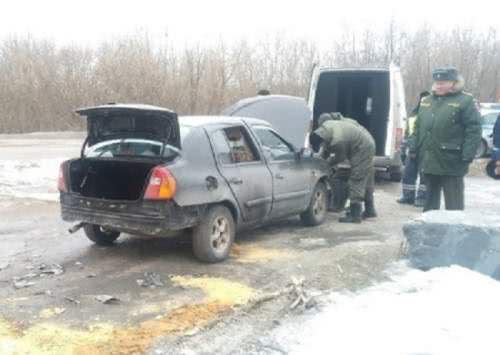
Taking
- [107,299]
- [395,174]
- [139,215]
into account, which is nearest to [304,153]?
[139,215]

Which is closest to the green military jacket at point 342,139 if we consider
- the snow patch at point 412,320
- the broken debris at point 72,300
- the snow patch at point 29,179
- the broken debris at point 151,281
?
the snow patch at point 412,320

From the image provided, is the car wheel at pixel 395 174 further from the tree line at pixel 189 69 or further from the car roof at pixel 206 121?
the tree line at pixel 189 69

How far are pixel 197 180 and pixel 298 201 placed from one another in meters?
2.09

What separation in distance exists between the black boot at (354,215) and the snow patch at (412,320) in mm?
3142

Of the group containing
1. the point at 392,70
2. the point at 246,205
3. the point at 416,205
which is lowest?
the point at 416,205

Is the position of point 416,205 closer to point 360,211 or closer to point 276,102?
point 360,211

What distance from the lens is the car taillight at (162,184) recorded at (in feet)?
19.1

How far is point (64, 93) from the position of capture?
94.3ft

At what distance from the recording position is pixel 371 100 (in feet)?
39.4

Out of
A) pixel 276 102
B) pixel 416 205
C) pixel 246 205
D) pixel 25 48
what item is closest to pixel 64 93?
pixel 25 48

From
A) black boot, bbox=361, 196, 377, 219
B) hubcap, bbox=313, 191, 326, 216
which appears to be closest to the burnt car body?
hubcap, bbox=313, 191, 326, 216

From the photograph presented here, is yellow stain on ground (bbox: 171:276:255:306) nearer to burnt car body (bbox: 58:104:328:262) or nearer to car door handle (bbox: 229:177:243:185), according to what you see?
burnt car body (bbox: 58:104:328:262)

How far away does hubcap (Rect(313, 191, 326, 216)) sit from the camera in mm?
8359

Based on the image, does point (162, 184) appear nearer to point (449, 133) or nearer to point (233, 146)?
point (233, 146)
